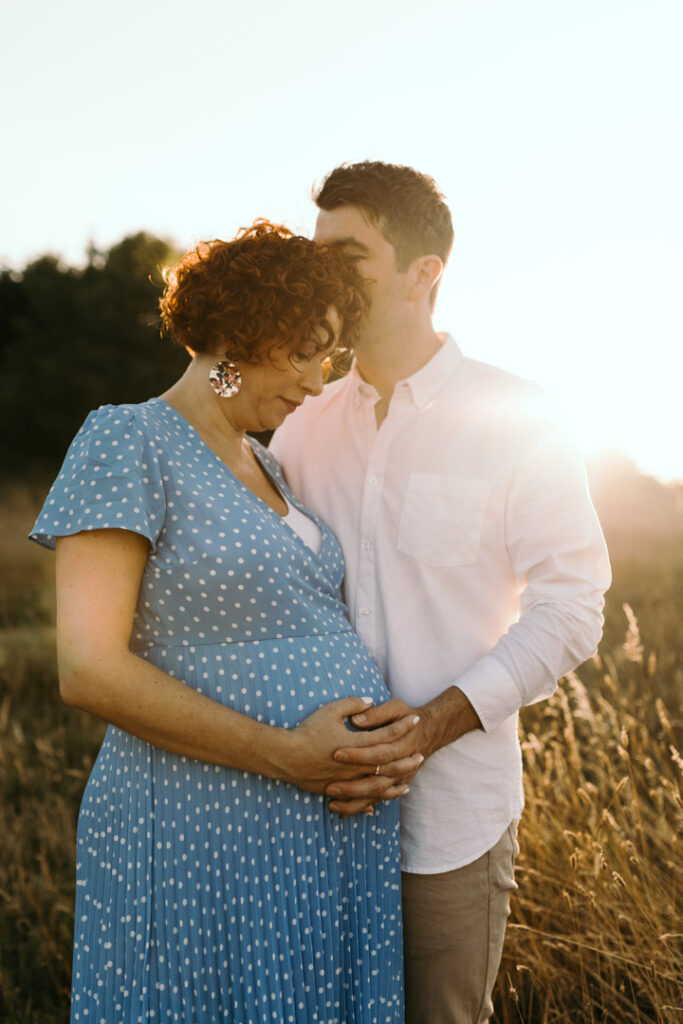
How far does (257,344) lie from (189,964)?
138 centimetres

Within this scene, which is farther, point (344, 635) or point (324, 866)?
point (344, 635)

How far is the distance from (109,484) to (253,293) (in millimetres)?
604

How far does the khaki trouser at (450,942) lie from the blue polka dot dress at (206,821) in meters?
0.20

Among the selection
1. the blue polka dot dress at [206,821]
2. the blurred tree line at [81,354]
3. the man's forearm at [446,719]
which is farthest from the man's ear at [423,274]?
the blurred tree line at [81,354]

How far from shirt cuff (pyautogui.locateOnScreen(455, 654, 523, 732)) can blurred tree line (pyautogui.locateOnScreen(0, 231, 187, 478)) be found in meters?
14.7

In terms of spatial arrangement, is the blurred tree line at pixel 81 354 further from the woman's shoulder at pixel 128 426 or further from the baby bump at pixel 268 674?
the baby bump at pixel 268 674

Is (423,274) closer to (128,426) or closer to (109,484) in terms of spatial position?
(128,426)

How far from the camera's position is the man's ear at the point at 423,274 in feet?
7.75

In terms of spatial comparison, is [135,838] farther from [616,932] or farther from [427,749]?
[616,932]

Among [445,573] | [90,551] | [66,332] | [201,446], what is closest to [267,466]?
[201,446]

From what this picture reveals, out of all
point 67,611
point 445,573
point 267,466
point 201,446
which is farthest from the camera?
point 267,466

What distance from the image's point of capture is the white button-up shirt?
1996 mm

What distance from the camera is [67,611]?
1.55 meters

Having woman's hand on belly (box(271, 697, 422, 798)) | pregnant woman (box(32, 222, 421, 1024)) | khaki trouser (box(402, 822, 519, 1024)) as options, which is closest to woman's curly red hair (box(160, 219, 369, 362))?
pregnant woman (box(32, 222, 421, 1024))
